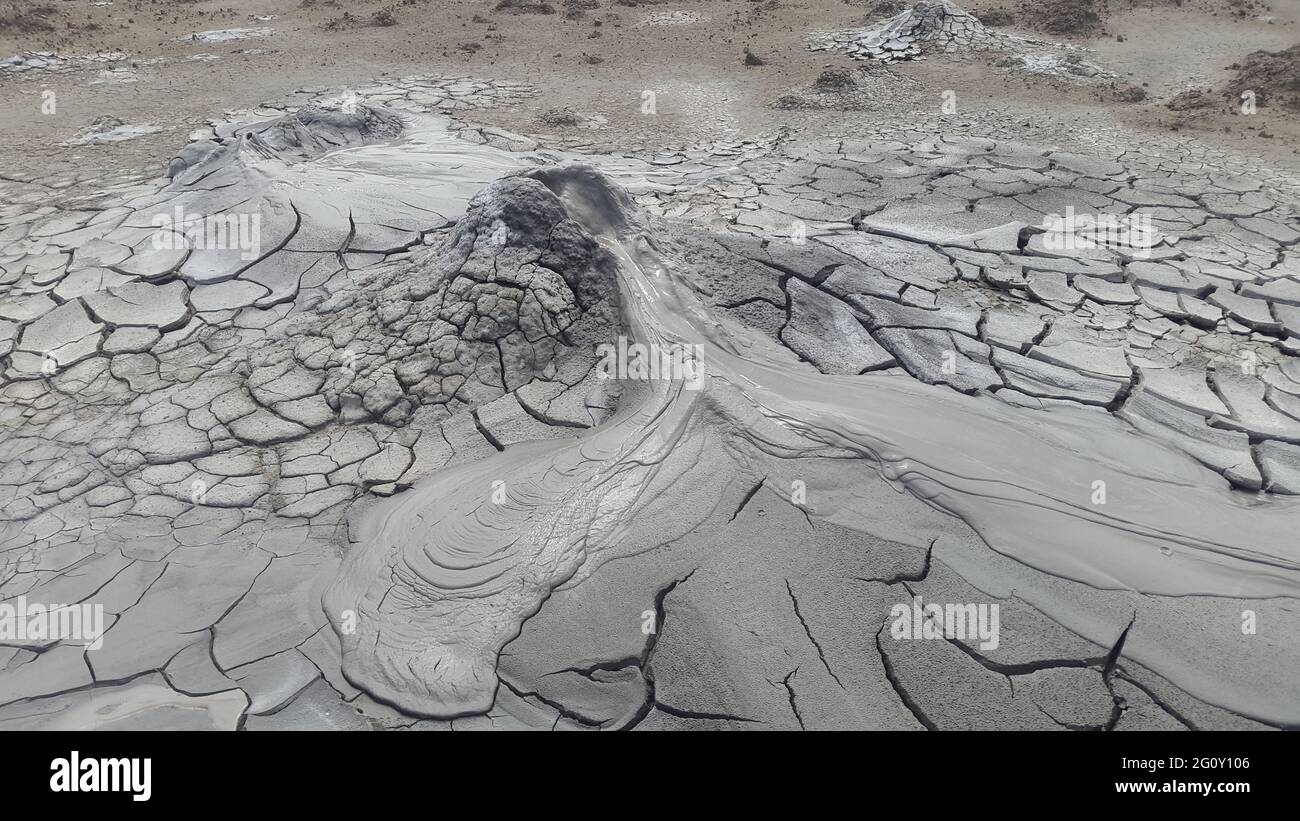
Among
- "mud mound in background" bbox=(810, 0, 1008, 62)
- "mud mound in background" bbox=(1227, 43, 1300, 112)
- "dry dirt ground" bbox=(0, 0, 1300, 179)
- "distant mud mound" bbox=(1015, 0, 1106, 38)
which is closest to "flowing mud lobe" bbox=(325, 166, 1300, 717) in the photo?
"dry dirt ground" bbox=(0, 0, 1300, 179)

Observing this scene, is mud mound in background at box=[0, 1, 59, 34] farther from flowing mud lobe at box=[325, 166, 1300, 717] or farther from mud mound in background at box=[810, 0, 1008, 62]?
flowing mud lobe at box=[325, 166, 1300, 717]

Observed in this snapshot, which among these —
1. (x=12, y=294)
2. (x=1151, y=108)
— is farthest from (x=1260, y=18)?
(x=12, y=294)

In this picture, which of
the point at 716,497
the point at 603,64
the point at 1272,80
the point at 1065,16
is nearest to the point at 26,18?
the point at 603,64

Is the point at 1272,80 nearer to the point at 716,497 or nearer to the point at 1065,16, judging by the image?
the point at 1065,16

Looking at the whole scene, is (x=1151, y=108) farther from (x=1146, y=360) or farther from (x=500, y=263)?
(x=500, y=263)

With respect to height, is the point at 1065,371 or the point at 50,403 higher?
the point at 1065,371
